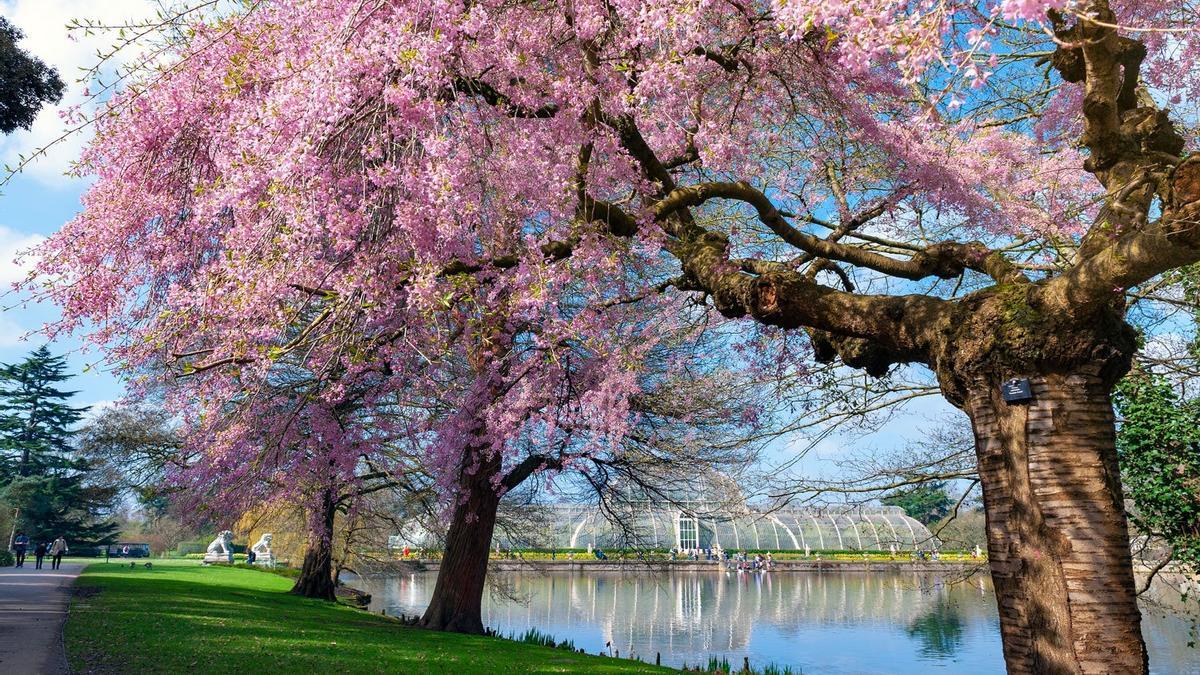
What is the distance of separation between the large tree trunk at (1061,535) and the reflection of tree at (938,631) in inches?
467

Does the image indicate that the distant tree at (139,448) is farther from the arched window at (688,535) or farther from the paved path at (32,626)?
the arched window at (688,535)

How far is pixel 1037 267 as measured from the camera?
7.47 m

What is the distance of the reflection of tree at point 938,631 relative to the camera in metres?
17.9

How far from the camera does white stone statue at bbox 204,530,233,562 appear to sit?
4459 centimetres

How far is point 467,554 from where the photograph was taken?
1430 centimetres

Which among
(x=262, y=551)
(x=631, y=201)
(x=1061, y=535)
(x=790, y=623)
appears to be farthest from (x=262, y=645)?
(x=262, y=551)

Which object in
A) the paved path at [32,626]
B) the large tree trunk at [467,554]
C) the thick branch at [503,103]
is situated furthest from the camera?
the large tree trunk at [467,554]

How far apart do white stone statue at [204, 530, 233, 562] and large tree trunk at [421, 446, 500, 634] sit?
111 ft

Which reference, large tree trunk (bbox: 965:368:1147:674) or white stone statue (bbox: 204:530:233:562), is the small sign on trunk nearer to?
large tree trunk (bbox: 965:368:1147:674)

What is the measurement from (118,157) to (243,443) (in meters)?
5.78

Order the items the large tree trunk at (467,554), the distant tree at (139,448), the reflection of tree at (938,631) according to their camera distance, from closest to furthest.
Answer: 1. the large tree trunk at (467,554)
2. the reflection of tree at (938,631)
3. the distant tree at (139,448)

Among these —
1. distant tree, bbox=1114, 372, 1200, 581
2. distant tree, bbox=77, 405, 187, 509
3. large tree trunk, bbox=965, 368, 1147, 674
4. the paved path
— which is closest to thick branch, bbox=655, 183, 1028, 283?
large tree trunk, bbox=965, 368, 1147, 674

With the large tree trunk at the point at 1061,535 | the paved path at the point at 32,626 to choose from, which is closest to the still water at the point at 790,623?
the large tree trunk at the point at 1061,535

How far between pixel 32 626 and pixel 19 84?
7.31m
